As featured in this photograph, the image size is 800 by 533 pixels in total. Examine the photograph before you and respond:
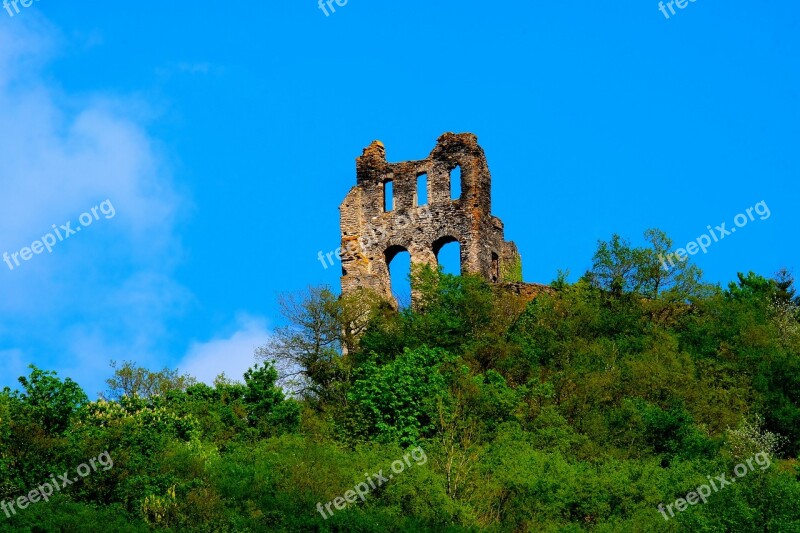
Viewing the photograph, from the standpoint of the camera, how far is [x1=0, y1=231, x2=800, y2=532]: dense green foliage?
33062mm

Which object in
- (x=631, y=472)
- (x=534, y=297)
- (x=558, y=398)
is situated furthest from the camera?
(x=534, y=297)

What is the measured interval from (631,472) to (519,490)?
11.8 ft

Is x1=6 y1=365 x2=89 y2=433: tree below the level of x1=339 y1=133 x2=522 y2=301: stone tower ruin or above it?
below

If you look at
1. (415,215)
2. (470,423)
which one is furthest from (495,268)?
(470,423)

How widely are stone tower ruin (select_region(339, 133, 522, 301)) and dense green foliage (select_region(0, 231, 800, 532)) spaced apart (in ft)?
6.54

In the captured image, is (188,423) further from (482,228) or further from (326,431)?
(482,228)

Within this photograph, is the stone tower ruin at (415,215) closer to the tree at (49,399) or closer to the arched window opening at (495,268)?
the arched window opening at (495,268)

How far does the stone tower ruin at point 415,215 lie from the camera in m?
51.6

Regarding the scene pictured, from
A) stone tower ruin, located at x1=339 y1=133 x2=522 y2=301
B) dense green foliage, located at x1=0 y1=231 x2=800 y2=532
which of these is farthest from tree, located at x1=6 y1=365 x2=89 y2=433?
stone tower ruin, located at x1=339 y1=133 x2=522 y2=301

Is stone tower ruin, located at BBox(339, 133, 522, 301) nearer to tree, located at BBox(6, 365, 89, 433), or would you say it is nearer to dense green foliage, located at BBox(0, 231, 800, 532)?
dense green foliage, located at BBox(0, 231, 800, 532)

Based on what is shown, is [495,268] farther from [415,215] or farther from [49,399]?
[49,399]

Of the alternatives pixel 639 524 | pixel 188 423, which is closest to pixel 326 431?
pixel 188 423

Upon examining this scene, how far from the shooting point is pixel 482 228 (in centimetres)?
5188

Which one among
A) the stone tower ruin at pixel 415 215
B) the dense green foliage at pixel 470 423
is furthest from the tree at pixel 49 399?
the stone tower ruin at pixel 415 215
